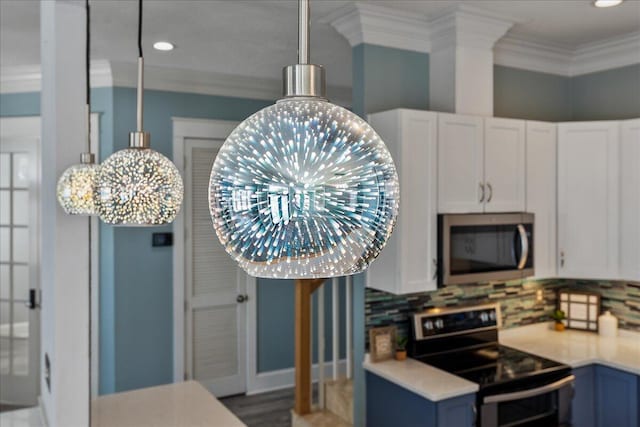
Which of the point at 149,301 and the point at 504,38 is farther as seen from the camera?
the point at 149,301

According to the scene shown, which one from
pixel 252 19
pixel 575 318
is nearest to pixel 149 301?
pixel 252 19

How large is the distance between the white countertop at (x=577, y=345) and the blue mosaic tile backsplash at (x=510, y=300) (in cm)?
6

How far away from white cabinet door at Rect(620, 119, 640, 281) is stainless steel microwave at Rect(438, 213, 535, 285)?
54 cm

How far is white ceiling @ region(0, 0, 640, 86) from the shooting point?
2.64m

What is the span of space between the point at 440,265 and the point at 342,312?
2.13 metres

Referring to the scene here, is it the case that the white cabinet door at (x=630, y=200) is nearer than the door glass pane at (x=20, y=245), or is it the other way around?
the white cabinet door at (x=630, y=200)

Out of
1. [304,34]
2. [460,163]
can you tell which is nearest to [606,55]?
[460,163]

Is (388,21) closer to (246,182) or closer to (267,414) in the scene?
(246,182)

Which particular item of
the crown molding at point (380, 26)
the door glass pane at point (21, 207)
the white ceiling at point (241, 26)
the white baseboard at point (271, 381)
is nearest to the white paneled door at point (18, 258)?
the door glass pane at point (21, 207)

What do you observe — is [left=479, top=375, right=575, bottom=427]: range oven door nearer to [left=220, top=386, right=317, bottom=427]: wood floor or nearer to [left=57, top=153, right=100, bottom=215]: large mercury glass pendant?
[left=220, top=386, right=317, bottom=427]: wood floor

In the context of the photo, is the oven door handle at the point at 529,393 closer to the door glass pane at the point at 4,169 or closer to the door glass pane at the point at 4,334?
the door glass pane at the point at 4,334

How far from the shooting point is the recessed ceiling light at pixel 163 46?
3.20m

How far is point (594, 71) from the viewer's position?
→ 3506mm

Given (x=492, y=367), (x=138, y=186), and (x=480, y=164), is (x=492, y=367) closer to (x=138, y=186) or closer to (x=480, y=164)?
(x=480, y=164)
